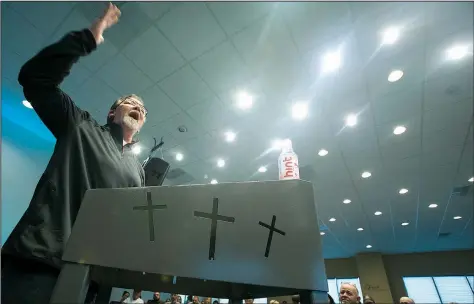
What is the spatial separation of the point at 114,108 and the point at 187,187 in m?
0.79

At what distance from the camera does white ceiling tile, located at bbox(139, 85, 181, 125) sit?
3.18 metres

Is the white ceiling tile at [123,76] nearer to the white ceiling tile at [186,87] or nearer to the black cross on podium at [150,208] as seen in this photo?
the white ceiling tile at [186,87]

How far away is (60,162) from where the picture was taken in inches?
27.8

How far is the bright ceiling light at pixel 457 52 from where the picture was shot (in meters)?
2.67

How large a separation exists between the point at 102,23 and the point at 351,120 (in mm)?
3602

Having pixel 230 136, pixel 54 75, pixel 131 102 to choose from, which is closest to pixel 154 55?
pixel 230 136

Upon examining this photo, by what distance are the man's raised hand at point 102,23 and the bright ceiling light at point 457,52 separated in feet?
11.6

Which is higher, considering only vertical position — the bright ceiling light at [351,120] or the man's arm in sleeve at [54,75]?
the bright ceiling light at [351,120]

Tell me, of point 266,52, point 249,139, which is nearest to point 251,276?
point 266,52

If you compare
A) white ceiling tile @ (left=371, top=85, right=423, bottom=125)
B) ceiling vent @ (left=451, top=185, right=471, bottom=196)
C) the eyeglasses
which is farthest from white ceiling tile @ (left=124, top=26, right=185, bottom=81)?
ceiling vent @ (left=451, top=185, right=471, bottom=196)

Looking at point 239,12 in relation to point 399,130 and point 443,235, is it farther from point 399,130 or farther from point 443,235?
point 443,235

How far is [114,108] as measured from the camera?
110cm

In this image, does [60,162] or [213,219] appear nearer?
[213,219]

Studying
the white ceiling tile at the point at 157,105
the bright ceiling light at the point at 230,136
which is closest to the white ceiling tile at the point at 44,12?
the white ceiling tile at the point at 157,105
